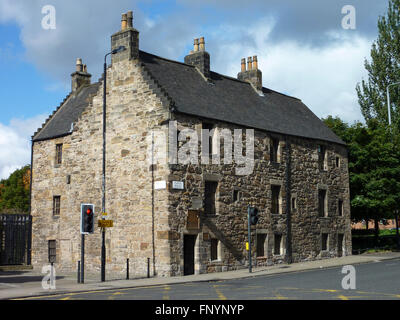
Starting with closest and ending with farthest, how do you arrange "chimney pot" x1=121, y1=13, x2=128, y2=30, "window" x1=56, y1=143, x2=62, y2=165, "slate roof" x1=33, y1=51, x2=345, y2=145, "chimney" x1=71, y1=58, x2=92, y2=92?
1. "slate roof" x1=33, y1=51, x2=345, y2=145
2. "chimney pot" x1=121, y1=13, x2=128, y2=30
3. "window" x1=56, y1=143, x2=62, y2=165
4. "chimney" x1=71, y1=58, x2=92, y2=92

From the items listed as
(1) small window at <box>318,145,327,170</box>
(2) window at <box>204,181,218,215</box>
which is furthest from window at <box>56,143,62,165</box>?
(1) small window at <box>318,145,327,170</box>

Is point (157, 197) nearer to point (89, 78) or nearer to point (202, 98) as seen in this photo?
point (202, 98)

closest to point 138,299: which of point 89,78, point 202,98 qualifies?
point 202,98

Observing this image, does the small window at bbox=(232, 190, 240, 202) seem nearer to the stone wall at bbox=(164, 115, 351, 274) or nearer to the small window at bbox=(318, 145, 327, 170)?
the stone wall at bbox=(164, 115, 351, 274)

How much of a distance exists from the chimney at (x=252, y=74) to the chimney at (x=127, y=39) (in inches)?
385

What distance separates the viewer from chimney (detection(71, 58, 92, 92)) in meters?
35.9

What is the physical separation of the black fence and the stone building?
628 millimetres

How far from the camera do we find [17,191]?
60.4 m

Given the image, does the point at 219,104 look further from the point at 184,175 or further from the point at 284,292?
the point at 284,292

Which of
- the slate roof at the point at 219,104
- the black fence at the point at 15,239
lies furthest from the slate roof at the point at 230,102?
the black fence at the point at 15,239

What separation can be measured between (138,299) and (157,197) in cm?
1008

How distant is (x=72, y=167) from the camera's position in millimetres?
29406

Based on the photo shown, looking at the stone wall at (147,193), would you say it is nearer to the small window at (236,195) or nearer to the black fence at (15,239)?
the small window at (236,195)

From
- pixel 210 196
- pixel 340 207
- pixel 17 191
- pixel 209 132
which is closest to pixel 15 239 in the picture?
pixel 210 196
